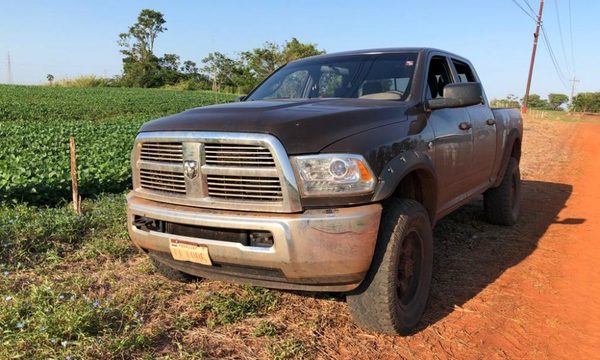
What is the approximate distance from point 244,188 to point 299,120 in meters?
0.50

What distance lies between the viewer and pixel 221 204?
2.83 metres

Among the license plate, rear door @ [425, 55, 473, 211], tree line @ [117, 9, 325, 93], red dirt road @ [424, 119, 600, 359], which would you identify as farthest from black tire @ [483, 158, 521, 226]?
tree line @ [117, 9, 325, 93]

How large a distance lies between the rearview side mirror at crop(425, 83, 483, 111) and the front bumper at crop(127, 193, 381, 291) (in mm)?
1303

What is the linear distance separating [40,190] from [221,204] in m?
4.73

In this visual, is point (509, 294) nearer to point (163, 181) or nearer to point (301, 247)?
point (301, 247)

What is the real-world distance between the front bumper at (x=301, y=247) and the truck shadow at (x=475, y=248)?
1026 millimetres

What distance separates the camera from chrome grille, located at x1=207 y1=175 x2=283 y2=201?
2701 millimetres

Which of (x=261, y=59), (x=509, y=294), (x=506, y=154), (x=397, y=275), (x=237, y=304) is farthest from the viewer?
(x=261, y=59)

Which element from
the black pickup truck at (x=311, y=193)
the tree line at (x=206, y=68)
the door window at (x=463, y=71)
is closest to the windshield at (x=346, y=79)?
the black pickup truck at (x=311, y=193)

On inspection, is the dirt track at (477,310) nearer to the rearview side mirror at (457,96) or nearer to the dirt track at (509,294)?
the dirt track at (509,294)

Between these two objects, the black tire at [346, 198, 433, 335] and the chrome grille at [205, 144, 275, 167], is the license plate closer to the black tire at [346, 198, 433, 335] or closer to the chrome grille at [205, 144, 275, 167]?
the chrome grille at [205, 144, 275, 167]

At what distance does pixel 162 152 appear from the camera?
316 cm

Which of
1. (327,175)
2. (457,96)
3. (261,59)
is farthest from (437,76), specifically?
(261,59)

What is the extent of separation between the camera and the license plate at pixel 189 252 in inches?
114
